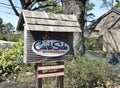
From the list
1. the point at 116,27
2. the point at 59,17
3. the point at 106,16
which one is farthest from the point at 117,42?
the point at 59,17

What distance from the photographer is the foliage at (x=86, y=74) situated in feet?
24.1

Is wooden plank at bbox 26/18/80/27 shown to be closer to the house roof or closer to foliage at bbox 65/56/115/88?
the house roof

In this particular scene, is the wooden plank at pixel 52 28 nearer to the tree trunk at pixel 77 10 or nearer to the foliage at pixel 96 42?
the tree trunk at pixel 77 10

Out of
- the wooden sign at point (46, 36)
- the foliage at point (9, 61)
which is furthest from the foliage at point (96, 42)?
the wooden sign at point (46, 36)

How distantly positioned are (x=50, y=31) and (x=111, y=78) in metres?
2.69

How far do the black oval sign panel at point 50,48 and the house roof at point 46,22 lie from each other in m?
0.31

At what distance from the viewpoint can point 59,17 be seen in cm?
683

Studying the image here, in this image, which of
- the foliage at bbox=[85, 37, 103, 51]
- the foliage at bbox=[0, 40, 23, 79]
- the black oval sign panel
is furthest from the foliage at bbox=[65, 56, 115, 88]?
the foliage at bbox=[85, 37, 103, 51]

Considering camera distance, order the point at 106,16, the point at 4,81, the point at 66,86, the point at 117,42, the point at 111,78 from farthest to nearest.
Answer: the point at 106,16
the point at 117,42
the point at 4,81
the point at 111,78
the point at 66,86

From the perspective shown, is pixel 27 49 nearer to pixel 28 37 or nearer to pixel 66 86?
pixel 28 37

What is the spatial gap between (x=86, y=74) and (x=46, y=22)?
1900 millimetres

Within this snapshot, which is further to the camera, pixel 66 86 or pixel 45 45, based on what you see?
pixel 66 86

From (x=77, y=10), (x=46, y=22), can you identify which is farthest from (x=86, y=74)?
(x=77, y=10)

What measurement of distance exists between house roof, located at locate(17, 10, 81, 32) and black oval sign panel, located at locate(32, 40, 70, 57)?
31 centimetres
